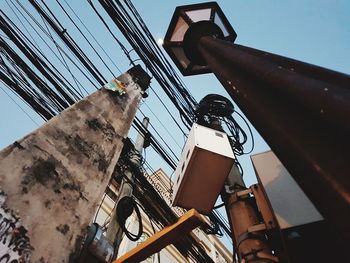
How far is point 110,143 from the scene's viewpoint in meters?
3.21

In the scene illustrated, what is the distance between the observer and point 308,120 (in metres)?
0.85

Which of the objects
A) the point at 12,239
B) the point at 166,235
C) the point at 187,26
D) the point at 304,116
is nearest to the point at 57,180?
the point at 12,239

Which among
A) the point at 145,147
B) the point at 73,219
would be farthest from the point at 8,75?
the point at 145,147

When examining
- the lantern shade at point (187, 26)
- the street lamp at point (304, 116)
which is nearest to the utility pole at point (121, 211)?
the lantern shade at point (187, 26)

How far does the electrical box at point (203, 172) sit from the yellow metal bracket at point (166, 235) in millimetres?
549

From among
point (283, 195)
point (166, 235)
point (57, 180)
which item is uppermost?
point (283, 195)

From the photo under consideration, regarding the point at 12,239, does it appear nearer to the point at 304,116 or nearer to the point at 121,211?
the point at 304,116

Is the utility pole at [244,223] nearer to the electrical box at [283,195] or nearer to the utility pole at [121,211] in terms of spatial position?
the electrical box at [283,195]

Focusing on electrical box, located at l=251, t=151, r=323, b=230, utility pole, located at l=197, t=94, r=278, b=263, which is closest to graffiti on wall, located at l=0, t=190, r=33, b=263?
utility pole, located at l=197, t=94, r=278, b=263

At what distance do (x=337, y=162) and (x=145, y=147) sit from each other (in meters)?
5.63

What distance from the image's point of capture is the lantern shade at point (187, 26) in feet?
9.56

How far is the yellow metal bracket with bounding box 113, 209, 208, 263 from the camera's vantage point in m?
2.62

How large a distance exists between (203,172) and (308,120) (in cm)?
235

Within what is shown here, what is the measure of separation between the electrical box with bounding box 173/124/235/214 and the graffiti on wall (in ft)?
5.65
